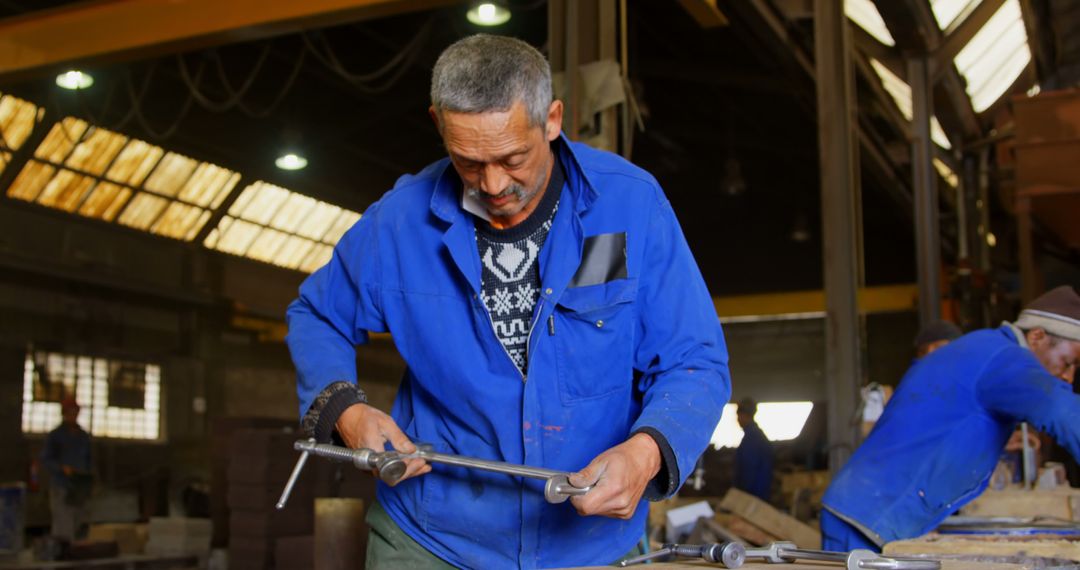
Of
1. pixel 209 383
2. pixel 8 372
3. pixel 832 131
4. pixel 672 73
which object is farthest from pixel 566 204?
pixel 209 383

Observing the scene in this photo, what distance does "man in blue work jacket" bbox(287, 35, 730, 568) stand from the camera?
7.07ft

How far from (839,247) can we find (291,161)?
1109cm

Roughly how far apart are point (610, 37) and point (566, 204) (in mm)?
3865

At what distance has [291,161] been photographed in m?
17.7

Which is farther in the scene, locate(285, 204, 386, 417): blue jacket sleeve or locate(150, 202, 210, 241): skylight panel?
locate(150, 202, 210, 241): skylight panel

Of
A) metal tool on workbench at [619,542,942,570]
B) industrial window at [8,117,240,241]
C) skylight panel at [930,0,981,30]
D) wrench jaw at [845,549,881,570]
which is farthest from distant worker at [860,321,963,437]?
industrial window at [8,117,240,241]

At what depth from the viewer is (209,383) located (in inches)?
795

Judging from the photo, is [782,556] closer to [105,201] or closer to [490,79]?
[490,79]

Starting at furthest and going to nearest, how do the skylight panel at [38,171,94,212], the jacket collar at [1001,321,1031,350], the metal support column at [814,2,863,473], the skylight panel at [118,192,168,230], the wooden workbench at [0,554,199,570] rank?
the skylight panel at [118,192,168,230] < the skylight panel at [38,171,94,212] < the wooden workbench at [0,554,199,570] < the metal support column at [814,2,863,473] < the jacket collar at [1001,321,1031,350]

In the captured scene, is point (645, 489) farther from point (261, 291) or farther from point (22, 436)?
point (261, 291)

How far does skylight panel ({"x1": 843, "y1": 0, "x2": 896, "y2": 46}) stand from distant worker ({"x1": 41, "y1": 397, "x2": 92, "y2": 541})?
9359 millimetres

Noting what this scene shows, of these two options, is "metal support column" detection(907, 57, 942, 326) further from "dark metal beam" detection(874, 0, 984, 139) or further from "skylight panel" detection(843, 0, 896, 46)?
"skylight panel" detection(843, 0, 896, 46)

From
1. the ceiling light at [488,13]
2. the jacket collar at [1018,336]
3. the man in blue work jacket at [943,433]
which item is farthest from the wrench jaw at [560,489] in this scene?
the ceiling light at [488,13]

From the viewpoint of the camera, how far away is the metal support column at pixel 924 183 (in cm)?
1105
